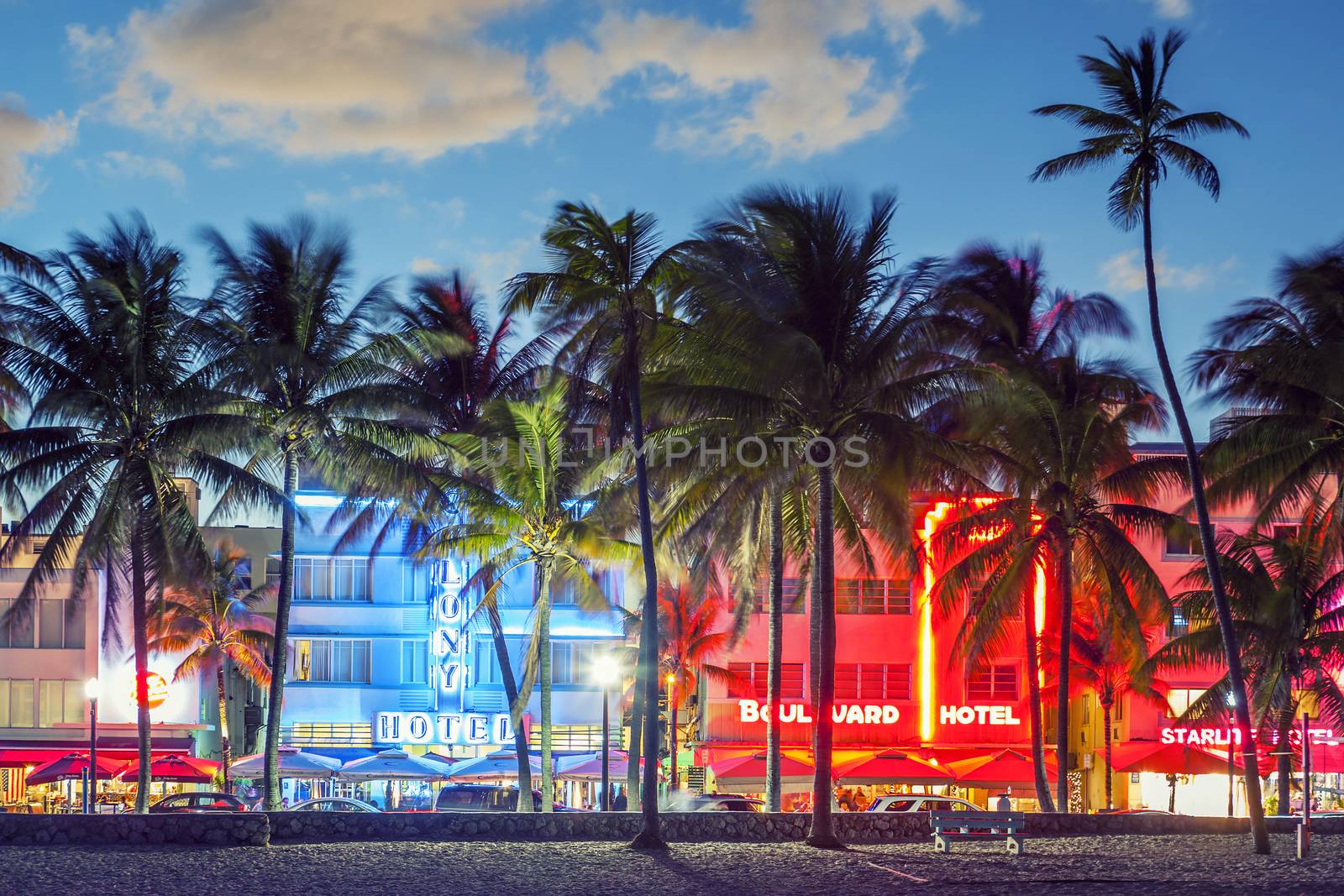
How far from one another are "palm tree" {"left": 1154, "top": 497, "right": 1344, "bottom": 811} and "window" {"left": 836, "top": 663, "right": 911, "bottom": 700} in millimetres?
13932

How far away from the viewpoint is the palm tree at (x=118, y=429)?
88.8 feet

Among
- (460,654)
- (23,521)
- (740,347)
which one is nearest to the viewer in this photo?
(740,347)

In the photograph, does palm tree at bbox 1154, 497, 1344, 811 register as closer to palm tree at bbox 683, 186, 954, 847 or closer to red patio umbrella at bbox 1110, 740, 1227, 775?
red patio umbrella at bbox 1110, 740, 1227, 775

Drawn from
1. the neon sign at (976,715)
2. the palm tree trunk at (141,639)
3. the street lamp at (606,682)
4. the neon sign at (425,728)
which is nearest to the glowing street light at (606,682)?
the street lamp at (606,682)

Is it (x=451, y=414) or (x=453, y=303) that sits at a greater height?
(x=453, y=303)

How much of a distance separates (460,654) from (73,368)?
2115 cm

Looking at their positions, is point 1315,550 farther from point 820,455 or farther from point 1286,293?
point 820,455

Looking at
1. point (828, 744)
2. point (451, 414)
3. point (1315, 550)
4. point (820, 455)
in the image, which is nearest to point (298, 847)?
point (828, 744)

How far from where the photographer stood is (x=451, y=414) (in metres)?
35.7

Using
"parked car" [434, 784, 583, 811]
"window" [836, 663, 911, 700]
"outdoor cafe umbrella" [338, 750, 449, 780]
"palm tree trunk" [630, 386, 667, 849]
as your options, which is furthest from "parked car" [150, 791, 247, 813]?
"window" [836, 663, 911, 700]

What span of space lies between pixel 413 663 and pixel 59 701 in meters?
14.5

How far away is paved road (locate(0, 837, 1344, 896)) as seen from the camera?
1762cm

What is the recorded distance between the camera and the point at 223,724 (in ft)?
176

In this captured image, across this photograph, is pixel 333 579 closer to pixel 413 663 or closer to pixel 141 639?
pixel 413 663
